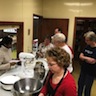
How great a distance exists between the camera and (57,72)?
1.48 m

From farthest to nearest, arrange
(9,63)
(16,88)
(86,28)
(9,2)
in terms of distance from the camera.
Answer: (86,28), (9,2), (9,63), (16,88)

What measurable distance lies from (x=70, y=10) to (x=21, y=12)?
198 centimetres

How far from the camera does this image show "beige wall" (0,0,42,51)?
260cm

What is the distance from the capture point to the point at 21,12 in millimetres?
3209

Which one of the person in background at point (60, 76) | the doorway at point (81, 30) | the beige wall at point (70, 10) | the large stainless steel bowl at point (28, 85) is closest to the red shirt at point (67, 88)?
the person in background at point (60, 76)

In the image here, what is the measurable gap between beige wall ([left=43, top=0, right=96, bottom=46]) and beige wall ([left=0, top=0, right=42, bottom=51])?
2.55ft

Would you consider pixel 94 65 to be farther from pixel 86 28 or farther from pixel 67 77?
pixel 86 28

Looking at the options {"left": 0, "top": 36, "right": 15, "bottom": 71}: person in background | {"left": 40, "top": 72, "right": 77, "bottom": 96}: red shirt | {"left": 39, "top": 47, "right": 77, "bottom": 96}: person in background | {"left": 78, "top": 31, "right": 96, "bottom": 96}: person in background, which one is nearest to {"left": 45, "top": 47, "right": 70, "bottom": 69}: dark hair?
{"left": 39, "top": 47, "right": 77, "bottom": 96}: person in background

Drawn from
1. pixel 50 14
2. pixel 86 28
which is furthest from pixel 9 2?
pixel 86 28

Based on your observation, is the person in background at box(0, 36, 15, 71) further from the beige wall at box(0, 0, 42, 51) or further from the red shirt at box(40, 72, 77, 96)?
the red shirt at box(40, 72, 77, 96)

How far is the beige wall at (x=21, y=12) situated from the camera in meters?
2.60

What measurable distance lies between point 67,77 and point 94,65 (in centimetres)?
147

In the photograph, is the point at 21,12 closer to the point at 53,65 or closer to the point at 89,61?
the point at 89,61

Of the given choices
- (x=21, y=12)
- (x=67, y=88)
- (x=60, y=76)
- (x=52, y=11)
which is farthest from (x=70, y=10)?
(x=67, y=88)
